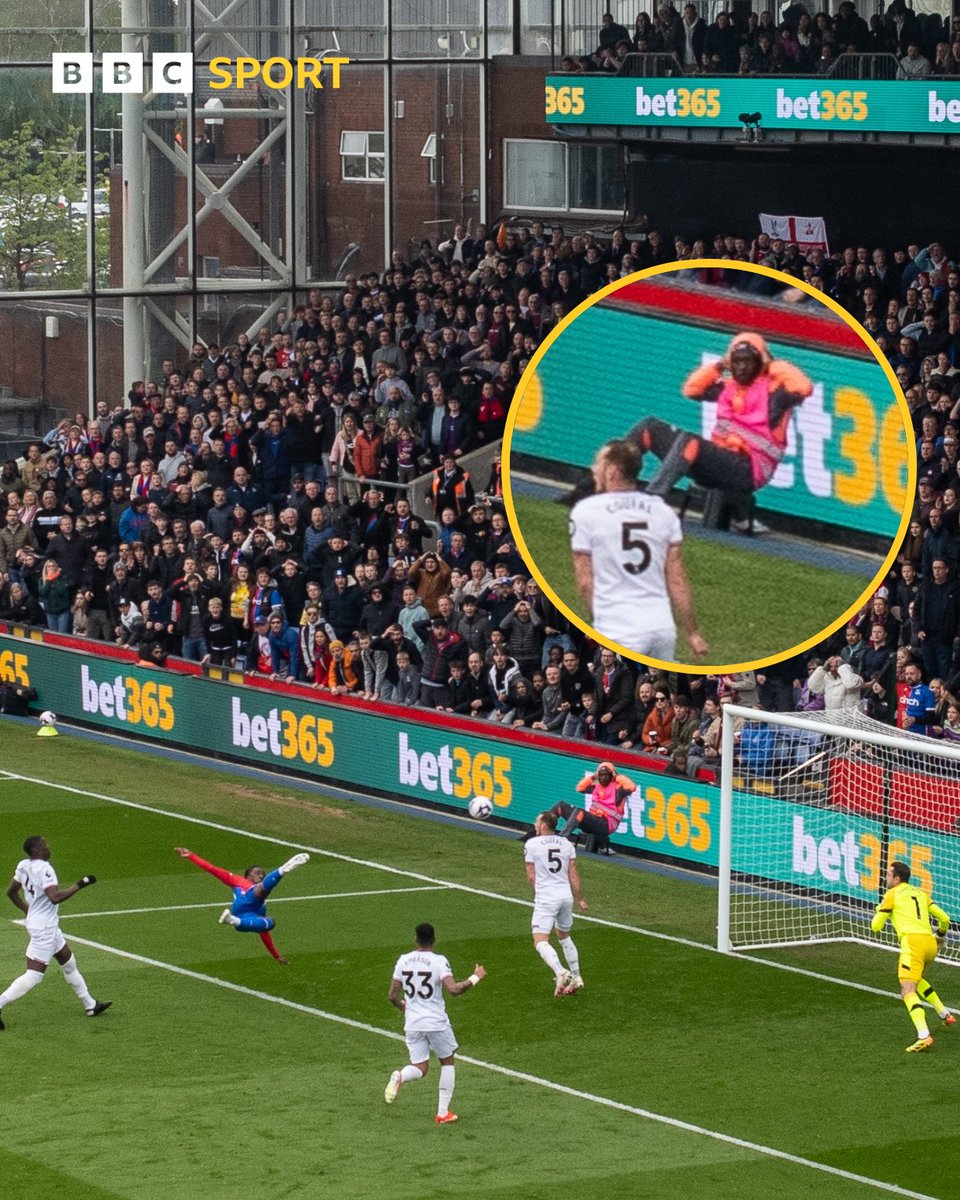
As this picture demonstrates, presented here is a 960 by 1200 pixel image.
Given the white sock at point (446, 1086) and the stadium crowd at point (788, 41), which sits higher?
the stadium crowd at point (788, 41)

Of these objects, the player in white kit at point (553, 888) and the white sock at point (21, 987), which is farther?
the player in white kit at point (553, 888)

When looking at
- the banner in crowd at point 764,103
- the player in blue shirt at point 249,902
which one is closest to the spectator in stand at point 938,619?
the player in blue shirt at point 249,902

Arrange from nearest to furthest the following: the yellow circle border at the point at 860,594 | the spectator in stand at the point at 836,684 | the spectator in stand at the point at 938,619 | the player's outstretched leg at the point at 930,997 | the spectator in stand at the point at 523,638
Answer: the yellow circle border at the point at 860,594 → the player's outstretched leg at the point at 930,997 → the spectator in stand at the point at 836,684 → the spectator in stand at the point at 938,619 → the spectator in stand at the point at 523,638

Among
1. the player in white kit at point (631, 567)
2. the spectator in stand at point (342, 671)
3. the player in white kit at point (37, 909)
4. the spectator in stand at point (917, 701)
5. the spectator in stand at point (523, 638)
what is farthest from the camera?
the spectator in stand at point (342, 671)

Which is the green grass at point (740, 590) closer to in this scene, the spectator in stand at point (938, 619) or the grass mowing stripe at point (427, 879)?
the grass mowing stripe at point (427, 879)

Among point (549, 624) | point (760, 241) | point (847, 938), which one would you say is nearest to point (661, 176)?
point (760, 241)

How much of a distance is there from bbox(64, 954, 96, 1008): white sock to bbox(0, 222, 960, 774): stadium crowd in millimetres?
7069

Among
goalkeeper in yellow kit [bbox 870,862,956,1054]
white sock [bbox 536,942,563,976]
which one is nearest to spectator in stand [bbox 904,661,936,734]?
goalkeeper in yellow kit [bbox 870,862,956,1054]

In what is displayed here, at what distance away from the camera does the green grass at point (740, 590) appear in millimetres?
16922

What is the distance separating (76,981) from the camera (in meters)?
18.3

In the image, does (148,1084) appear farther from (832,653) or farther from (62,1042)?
(832,653)

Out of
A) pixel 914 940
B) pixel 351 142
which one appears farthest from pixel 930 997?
pixel 351 142

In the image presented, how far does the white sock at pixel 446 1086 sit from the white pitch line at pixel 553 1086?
1.19m

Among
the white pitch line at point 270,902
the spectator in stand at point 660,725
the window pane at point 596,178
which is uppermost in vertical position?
the window pane at point 596,178
